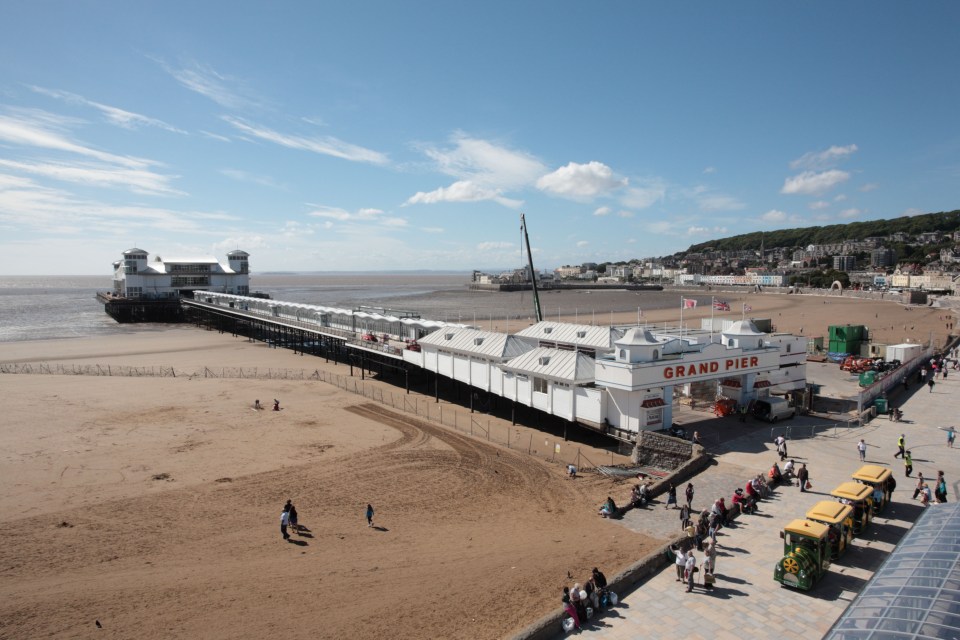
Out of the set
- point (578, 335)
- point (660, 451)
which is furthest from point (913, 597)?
point (578, 335)

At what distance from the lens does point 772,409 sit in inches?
1009

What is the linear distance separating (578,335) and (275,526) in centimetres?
2063

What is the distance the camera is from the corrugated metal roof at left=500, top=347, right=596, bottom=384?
25.1 m

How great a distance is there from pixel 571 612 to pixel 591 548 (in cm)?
438

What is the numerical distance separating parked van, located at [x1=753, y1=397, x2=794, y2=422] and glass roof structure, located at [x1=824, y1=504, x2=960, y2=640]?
50.6ft

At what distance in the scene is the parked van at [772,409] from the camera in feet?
84.2

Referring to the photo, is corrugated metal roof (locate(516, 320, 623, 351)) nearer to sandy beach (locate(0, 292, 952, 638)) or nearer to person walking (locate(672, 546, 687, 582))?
sandy beach (locate(0, 292, 952, 638))

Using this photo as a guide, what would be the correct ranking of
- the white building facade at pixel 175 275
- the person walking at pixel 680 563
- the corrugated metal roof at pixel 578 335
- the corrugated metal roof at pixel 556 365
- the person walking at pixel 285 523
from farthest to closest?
the white building facade at pixel 175 275 → the corrugated metal roof at pixel 578 335 → the corrugated metal roof at pixel 556 365 → the person walking at pixel 285 523 → the person walking at pixel 680 563

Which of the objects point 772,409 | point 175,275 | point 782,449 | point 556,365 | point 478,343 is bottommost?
point 782,449

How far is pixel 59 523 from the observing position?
16.9 m

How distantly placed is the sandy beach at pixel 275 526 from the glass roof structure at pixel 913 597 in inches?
232

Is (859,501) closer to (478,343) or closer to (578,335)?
Answer: (578,335)

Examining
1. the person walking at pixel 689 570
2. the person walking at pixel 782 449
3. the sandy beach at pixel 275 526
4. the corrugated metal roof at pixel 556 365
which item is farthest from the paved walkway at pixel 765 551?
the corrugated metal roof at pixel 556 365

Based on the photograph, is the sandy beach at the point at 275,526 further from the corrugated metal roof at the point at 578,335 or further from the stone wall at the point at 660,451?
the corrugated metal roof at the point at 578,335
